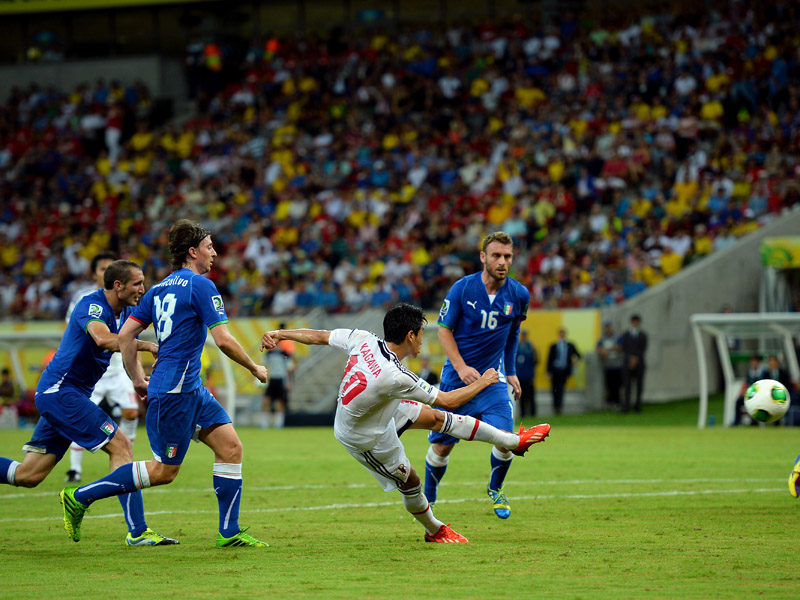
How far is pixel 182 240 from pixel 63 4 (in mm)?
33435

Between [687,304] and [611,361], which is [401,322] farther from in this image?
[687,304]

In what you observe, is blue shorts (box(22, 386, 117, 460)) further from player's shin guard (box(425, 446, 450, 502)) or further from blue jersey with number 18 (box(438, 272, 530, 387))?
blue jersey with number 18 (box(438, 272, 530, 387))

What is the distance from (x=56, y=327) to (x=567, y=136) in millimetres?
14790

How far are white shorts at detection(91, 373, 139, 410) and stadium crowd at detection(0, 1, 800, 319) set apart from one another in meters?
14.2

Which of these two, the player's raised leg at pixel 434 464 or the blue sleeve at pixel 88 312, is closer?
the blue sleeve at pixel 88 312

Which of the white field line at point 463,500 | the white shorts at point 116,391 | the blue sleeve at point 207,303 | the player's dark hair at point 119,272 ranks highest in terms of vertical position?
the player's dark hair at point 119,272

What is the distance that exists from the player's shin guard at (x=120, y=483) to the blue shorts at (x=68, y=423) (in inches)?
20.9

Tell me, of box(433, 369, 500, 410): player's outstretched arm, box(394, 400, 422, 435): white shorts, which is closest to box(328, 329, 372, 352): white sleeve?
box(394, 400, 422, 435): white shorts

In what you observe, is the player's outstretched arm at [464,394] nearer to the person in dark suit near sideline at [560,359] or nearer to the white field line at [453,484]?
the white field line at [453,484]

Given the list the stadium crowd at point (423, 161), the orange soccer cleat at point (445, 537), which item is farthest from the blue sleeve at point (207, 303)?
the stadium crowd at point (423, 161)

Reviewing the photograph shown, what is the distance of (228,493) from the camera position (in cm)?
797

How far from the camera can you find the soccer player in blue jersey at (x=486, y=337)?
9.74 metres

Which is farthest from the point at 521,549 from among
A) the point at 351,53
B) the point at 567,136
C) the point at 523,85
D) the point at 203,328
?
the point at 351,53

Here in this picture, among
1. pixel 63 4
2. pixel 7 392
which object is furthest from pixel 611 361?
pixel 63 4
